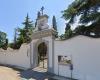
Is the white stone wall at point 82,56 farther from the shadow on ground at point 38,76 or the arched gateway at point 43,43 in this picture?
the arched gateway at point 43,43

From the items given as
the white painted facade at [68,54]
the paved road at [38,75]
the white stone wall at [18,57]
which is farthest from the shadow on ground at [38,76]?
the white stone wall at [18,57]

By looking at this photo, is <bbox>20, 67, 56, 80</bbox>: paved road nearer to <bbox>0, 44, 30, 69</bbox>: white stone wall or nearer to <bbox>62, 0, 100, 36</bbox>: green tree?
<bbox>0, 44, 30, 69</bbox>: white stone wall

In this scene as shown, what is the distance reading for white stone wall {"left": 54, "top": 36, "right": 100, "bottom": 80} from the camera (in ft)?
39.1

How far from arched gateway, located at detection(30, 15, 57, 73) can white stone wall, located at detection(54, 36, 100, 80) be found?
108 cm

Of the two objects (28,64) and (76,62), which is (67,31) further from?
(76,62)

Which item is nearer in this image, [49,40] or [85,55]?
[85,55]

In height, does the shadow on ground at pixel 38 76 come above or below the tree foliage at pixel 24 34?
below

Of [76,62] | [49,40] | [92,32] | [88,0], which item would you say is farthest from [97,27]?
[76,62]

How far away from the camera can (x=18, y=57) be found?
771 inches

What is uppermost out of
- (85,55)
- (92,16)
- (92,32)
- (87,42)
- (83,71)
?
(92,16)

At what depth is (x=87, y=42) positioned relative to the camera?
12.5 m

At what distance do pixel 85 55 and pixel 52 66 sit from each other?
3424mm

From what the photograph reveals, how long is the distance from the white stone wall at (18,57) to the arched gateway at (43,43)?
979 mm

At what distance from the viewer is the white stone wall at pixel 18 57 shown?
18.2 meters
